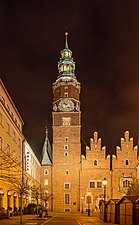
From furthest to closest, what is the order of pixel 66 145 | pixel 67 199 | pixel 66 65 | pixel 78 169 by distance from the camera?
pixel 66 65 < pixel 66 145 < pixel 78 169 < pixel 67 199

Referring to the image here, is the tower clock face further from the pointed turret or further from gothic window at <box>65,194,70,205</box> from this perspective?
gothic window at <box>65,194,70,205</box>

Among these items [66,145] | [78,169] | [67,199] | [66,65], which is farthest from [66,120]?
[67,199]

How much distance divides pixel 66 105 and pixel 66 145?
9.29 metres

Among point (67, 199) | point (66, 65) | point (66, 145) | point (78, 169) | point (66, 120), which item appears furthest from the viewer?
point (66, 65)

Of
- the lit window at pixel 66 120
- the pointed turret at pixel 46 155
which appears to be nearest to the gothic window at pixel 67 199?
the pointed turret at pixel 46 155

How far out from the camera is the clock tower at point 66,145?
3647 inches

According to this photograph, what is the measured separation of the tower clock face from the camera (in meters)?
95.9

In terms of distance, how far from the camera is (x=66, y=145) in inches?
3723

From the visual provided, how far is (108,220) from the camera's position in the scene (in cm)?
4072

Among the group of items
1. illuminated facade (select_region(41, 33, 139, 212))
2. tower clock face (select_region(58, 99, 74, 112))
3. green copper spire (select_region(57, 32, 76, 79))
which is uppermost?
green copper spire (select_region(57, 32, 76, 79))

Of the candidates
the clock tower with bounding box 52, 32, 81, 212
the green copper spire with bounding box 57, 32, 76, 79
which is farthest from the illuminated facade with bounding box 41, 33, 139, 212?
the green copper spire with bounding box 57, 32, 76, 79

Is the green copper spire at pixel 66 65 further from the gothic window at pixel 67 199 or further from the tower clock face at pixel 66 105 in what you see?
the gothic window at pixel 67 199

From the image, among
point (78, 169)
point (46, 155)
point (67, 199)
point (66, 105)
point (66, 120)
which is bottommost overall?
point (67, 199)

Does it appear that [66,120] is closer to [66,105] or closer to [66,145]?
[66,105]
